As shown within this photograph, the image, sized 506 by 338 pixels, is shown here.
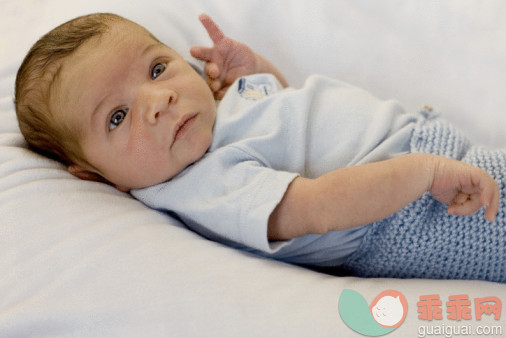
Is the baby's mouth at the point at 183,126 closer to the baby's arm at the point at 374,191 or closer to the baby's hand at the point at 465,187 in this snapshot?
the baby's arm at the point at 374,191

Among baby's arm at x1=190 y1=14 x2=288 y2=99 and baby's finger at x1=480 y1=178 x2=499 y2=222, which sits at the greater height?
baby's arm at x1=190 y1=14 x2=288 y2=99

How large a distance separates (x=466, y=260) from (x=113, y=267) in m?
0.65

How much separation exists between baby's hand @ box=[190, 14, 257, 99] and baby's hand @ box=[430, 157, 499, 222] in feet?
1.96

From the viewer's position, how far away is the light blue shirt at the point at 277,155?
92 centimetres

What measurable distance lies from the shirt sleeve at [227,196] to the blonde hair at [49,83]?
0.19 meters

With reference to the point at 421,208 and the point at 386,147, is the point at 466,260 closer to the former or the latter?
the point at 421,208

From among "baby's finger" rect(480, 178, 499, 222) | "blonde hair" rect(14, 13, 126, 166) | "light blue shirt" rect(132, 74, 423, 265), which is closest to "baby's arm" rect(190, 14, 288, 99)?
"light blue shirt" rect(132, 74, 423, 265)

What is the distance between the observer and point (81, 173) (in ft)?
3.51

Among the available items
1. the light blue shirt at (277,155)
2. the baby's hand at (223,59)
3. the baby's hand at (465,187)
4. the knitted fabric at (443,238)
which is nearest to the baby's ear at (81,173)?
the light blue shirt at (277,155)

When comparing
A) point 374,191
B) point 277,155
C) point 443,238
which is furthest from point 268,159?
point 443,238

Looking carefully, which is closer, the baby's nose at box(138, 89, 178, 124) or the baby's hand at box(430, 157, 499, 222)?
the baby's hand at box(430, 157, 499, 222)

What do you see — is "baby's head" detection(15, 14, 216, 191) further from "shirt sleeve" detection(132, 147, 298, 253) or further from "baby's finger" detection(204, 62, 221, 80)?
"baby's finger" detection(204, 62, 221, 80)

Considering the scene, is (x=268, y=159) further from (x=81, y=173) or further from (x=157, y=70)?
(x=81, y=173)

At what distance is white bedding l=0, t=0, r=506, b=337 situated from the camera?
77 cm
